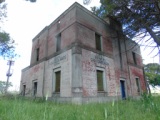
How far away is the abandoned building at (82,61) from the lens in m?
10.7

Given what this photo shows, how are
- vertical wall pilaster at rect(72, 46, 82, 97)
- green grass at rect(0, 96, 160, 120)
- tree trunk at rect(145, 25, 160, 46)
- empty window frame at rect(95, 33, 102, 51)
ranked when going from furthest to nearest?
empty window frame at rect(95, 33, 102, 51)
tree trunk at rect(145, 25, 160, 46)
vertical wall pilaster at rect(72, 46, 82, 97)
green grass at rect(0, 96, 160, 120)

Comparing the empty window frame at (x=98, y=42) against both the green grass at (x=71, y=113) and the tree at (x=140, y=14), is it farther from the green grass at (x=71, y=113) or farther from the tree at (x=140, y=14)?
the green grass at (x=71, y=113)

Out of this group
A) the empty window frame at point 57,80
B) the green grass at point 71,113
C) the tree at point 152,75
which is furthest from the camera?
the tree at point 152,75

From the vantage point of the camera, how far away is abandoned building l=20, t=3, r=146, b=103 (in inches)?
420

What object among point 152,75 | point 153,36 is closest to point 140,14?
point 153,36

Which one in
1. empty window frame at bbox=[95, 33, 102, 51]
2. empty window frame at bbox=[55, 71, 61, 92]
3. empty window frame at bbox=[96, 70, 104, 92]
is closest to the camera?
empty window frame at bbox=[96, 70, 104, 92]

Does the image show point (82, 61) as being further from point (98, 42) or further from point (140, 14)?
point (140, 14)

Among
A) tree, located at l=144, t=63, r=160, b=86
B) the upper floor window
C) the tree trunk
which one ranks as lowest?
the upper floor window

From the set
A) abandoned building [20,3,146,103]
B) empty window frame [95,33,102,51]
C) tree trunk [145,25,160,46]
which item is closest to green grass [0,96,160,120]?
abandoned building [20,3,146,103]

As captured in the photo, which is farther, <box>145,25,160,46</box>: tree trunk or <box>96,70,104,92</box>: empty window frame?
<box>96,70,104,92</box>: empty window frame

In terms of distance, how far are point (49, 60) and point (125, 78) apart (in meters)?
9.26

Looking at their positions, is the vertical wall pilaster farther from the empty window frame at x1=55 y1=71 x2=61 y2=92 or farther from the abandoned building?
the empty window frame at x1=55 y1=71 x2=61 y2=92

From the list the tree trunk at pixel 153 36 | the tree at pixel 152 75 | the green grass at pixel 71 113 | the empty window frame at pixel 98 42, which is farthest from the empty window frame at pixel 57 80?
the tree at pixel 152 75

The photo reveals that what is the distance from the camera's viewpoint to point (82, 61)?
10898 millimetres
